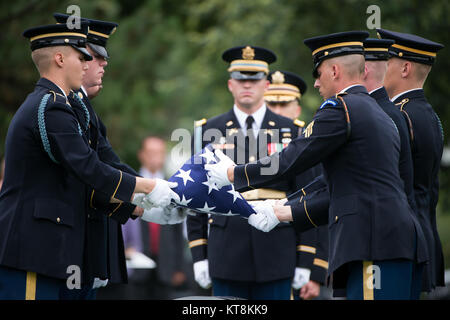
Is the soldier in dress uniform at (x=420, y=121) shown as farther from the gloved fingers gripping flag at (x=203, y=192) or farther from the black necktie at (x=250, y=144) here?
the black necktie at (x=250, y=144)

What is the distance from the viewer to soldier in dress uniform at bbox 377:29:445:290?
5523 millimetres

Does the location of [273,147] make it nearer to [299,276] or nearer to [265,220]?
[299,276]

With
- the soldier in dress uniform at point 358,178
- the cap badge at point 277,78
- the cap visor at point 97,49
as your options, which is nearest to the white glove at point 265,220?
the soldier in dress uniform at point 358,178

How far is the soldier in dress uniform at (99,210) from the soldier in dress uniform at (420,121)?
2.16m

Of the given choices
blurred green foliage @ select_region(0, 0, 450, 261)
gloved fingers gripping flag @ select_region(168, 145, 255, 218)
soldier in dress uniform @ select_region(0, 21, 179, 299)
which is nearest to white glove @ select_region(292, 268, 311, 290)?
gloved fingers gripping flag @ select_region(168, 145, 255, 218)

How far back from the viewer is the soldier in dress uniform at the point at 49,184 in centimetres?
477

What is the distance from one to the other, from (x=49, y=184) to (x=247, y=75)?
2860 mm

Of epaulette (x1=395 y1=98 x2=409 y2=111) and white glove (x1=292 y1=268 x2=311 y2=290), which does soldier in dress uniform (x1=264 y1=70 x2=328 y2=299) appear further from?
epaulette (x1=395 y1=98 x2=409 y2=111)

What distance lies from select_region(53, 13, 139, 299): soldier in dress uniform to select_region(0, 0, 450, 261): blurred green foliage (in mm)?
7732

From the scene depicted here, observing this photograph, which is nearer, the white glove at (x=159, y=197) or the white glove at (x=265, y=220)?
the white glove at (x=159, y=197)
